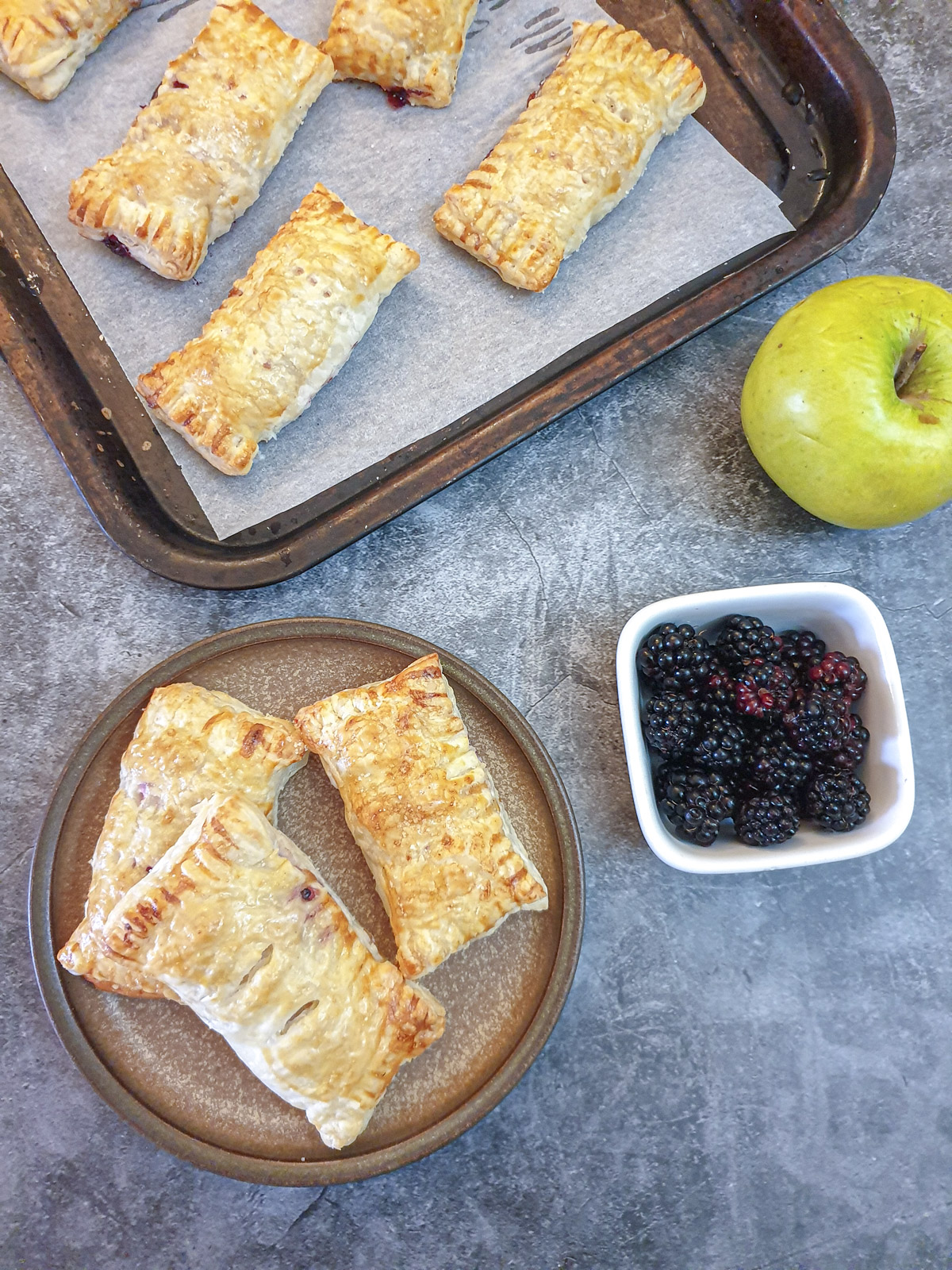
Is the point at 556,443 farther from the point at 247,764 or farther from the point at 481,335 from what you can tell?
the point at 247,764

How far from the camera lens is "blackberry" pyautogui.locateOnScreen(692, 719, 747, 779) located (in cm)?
173

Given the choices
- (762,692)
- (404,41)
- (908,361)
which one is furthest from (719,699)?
(404,41)

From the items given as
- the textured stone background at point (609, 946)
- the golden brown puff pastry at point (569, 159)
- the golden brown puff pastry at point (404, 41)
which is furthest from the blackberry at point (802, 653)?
the golden brown puff pastry at point (404, 41)

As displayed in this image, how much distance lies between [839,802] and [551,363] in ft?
3.56

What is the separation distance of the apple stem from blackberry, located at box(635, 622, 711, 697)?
0.65 meters

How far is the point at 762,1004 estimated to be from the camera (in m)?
1.97

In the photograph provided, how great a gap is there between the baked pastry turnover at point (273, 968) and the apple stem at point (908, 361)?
1521 millimetres

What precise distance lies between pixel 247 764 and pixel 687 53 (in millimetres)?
1851

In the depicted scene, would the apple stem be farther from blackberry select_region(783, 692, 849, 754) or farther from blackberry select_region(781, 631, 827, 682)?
blackberry select_region(783, 692, 849, 754)

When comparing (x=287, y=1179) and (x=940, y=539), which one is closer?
(x=287, y=1179)

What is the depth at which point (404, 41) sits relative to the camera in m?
1.90

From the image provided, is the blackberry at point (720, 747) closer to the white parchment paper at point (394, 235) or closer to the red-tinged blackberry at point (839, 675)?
the red-tinged blackberry at point (839, 675)

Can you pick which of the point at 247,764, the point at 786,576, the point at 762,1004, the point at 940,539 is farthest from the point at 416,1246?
the point at 940,539

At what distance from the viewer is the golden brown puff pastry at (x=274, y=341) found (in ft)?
6.06
